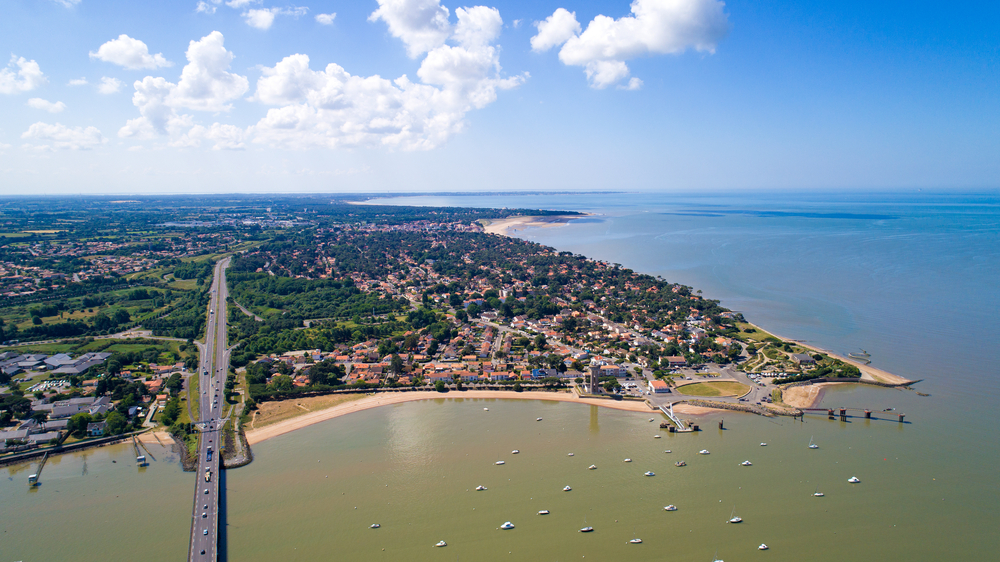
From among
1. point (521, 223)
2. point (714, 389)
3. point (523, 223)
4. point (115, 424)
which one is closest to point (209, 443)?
point (115, 424)

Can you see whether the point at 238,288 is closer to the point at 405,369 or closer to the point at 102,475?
the point at 405,369

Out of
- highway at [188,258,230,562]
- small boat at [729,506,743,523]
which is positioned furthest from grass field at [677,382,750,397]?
highway at [188,258,230,562]

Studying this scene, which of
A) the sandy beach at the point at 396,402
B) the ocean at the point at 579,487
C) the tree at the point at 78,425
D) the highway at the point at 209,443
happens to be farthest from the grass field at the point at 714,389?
the tree at the point at 78,425

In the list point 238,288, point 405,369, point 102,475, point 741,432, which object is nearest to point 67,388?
point 102,475

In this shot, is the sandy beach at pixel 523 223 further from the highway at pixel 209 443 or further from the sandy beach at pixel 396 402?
the sandy beach at pixel 396 402

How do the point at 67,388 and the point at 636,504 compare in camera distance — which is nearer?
the point at 636,504

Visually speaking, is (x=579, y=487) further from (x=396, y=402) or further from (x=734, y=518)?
(x=396, y=402)

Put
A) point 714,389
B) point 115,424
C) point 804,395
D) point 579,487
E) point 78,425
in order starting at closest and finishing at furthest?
point 579,487, point 78,425, point 115,424, point 804,395, point 714,389
